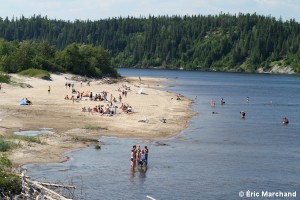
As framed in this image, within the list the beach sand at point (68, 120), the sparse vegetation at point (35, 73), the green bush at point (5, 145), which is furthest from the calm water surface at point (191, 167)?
the sparse vegetation at point (35, 73)

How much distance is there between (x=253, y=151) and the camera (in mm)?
53156

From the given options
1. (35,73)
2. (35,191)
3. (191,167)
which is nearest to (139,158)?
(191,167)

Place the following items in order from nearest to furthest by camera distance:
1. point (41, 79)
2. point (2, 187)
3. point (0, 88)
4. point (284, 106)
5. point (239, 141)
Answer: point (2, 187) < point (239, 141) < point (0, 88) < point (284, 106) < point (41, 79)

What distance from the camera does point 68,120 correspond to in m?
64.0

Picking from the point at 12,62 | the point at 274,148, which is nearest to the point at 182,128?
the point at 274,148

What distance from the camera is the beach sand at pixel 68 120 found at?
47.2 m

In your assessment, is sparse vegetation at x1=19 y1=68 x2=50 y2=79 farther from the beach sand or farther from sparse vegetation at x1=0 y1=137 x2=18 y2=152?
sparse vegetation at x1=0 y1=137 x2=18 y2=152

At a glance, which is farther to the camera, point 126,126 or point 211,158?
point 126,126

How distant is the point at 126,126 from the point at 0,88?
3324 centimetres

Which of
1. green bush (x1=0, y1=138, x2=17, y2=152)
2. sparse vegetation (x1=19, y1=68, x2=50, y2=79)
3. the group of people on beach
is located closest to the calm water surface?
the group of people on beach

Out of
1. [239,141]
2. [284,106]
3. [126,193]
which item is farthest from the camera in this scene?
[284,106]

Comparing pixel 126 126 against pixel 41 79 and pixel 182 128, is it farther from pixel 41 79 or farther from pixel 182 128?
pixel 41 79

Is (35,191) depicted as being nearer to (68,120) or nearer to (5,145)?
(5,145)

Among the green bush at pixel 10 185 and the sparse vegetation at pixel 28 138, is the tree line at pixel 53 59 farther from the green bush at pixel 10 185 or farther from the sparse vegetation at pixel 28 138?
the green bush at pixel 10 185
